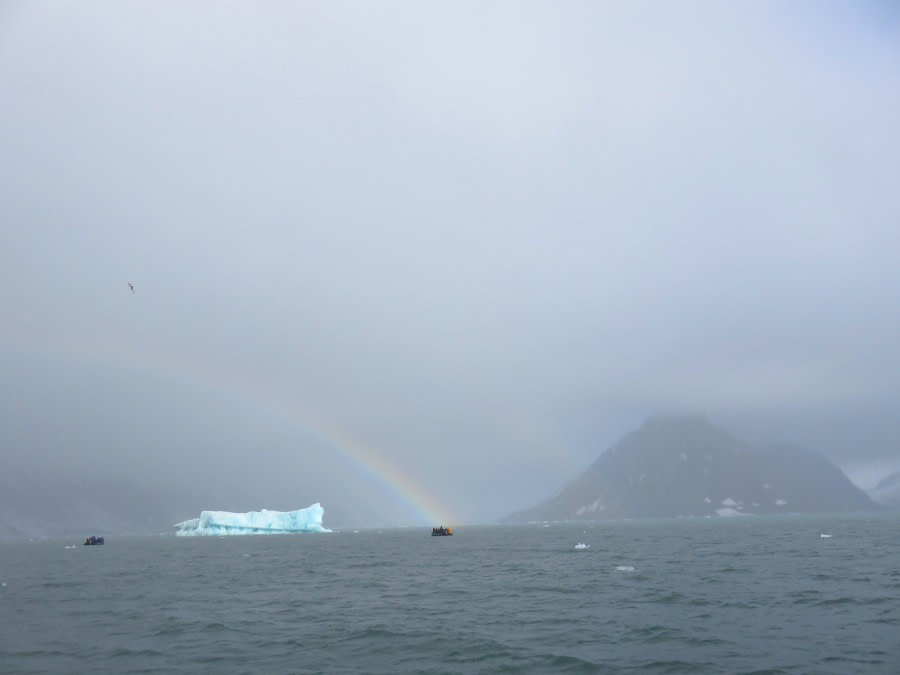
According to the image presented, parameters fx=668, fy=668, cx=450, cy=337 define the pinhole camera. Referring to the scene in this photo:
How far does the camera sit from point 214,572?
69.6 m

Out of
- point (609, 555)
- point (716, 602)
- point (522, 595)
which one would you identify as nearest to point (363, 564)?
point (609, 555)

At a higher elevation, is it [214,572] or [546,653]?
[214,572]

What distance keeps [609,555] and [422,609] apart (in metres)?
46.4

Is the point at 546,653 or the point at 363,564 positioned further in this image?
the point at 363,564

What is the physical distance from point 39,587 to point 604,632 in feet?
166

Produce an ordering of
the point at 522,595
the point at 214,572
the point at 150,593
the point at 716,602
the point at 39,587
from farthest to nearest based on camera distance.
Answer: the point at 214,572 → the point at 39,587 → the point at 150,593 → the point at 522,595 → the point at 716,602

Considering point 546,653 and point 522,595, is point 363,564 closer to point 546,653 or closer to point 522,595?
point 522,595

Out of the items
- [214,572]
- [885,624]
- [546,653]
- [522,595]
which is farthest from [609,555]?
[546,653]

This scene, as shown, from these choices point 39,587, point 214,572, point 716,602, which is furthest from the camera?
point 214,572

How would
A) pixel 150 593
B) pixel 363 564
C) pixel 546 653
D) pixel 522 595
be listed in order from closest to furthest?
pixel 546 653 < pixel 522 595 < pixel 150 593 < pixel 363 564

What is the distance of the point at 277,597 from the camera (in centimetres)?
4691

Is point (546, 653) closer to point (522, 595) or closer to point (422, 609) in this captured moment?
point (422, 609)

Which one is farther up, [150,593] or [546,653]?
[150,593]

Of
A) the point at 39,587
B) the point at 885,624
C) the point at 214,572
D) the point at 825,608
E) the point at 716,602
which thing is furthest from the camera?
the point at 214,572
